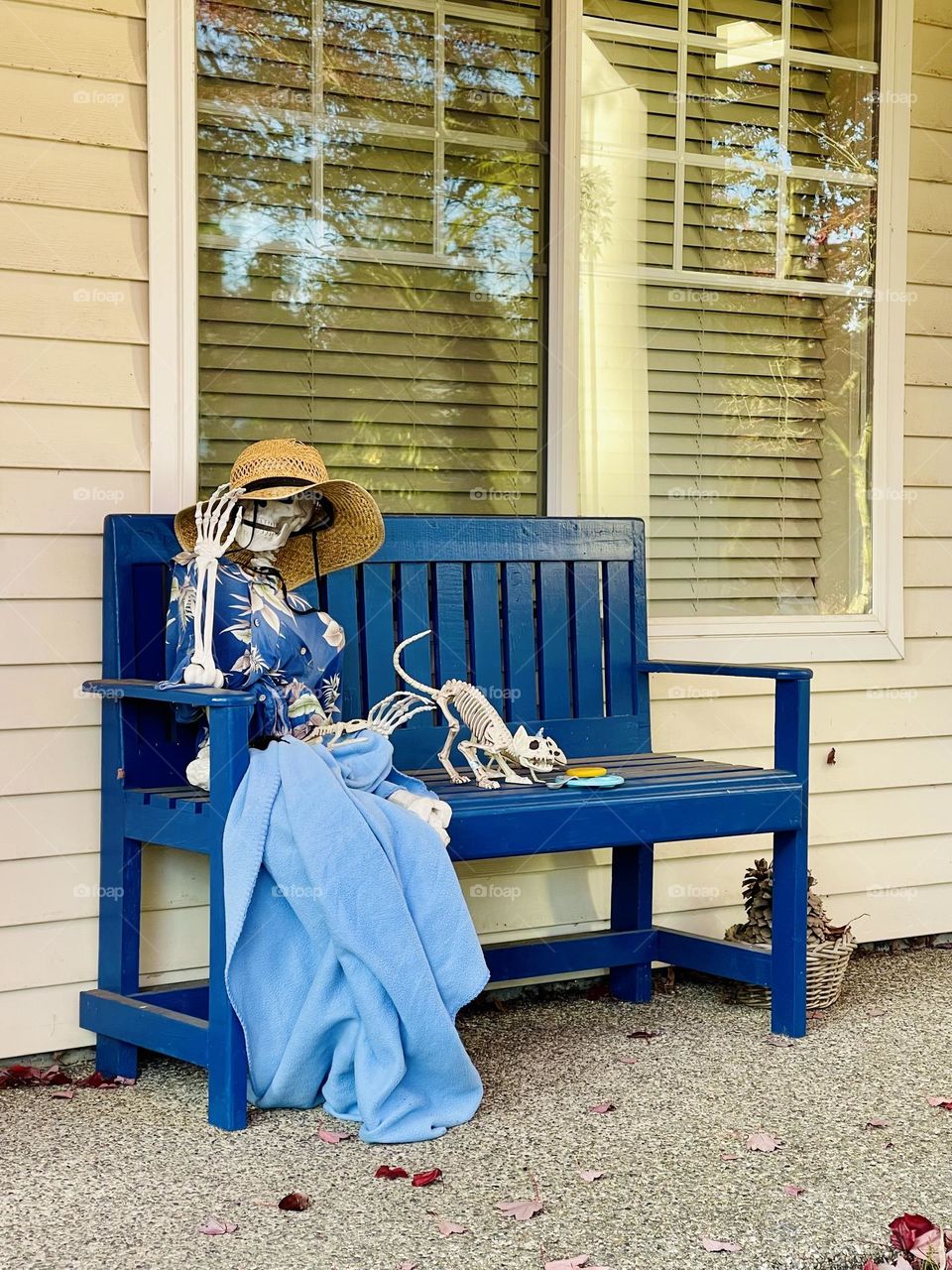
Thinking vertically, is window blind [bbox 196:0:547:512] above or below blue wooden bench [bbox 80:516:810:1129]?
above

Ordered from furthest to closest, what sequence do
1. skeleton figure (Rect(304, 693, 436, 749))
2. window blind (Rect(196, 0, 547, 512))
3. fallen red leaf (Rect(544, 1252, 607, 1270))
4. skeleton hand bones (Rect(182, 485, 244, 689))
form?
window blind (Rect(196, 0, 547, 512)) → skeleton figure (Rect(304, 693, 436, 749)) → skeleton hand bones (Rect(182, 485, 244, 689)) → fallen red leaf (Rect(544, 1252, 607, 1270))

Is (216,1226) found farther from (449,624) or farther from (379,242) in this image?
(379,242)

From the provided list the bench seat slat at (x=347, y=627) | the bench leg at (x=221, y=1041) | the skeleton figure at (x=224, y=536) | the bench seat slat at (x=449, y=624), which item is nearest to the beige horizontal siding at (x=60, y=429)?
the skeleton figure at (x=224, y=536)

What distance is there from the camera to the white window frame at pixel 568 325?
3.28 m

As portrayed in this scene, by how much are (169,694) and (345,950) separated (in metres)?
0.58

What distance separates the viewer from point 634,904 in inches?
149

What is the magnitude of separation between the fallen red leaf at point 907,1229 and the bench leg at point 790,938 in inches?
40.6

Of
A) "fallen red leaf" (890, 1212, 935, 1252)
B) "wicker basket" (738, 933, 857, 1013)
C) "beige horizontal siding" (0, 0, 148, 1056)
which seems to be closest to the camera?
"fallen red leaf" (890, 1212, 935, 1252)

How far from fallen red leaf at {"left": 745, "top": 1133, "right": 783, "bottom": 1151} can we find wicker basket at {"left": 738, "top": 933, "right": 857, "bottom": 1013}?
33.4 inches

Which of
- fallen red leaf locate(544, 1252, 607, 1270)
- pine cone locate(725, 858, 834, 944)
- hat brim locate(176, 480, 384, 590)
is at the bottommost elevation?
fallen red leaf locate(544, 1252, 607, 1270)

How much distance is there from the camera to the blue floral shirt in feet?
9.69

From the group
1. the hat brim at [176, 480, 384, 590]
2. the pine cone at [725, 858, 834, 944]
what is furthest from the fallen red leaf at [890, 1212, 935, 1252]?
the hat brim at [176, 480, 384, 590]

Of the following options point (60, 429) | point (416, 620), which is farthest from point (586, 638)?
point (60, 429)

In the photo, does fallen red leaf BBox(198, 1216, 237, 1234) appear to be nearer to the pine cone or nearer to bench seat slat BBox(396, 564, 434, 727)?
bench seat slat BBox(396, 564, 434, 727)
